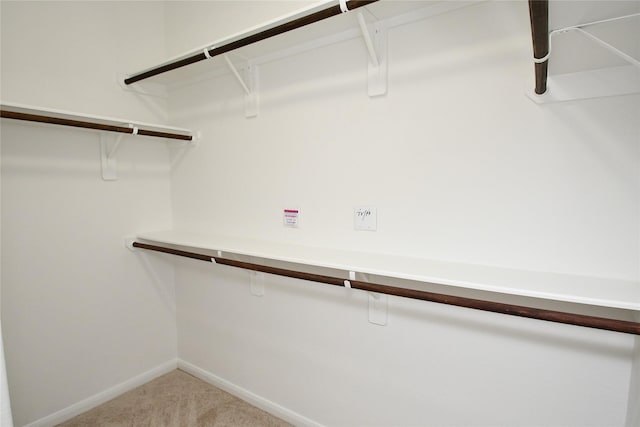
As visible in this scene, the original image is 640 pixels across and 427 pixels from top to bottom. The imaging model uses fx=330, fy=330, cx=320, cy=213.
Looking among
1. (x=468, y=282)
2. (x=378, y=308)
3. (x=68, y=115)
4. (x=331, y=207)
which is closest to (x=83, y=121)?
(x=68, y=115)

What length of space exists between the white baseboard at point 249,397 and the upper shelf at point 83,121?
1563mm

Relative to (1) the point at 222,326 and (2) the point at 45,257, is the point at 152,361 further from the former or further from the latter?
(2) the point at 45,257

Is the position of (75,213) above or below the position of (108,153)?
below

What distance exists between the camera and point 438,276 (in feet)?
3.61

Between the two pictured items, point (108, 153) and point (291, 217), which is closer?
point (291, 217)

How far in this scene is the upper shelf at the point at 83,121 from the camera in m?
1.43

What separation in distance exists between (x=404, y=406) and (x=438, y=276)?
0.75 metres

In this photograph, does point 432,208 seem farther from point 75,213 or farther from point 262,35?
point 75,213

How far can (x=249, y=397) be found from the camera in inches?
78.6

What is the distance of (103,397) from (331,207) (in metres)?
1.85

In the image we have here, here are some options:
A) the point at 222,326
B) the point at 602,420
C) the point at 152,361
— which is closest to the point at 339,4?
the point at 602,420

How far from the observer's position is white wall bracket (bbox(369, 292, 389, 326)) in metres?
1.48

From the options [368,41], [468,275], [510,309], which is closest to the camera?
[510,309]

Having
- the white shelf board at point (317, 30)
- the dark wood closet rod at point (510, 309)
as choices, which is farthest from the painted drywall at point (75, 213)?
the dark wood closet rod at point (510, 309)
